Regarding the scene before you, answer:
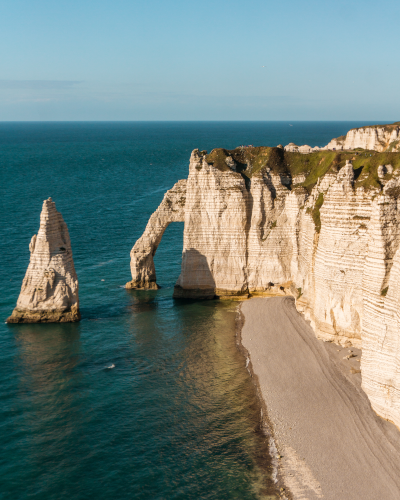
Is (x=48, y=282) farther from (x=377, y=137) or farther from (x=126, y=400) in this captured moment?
(x=377, y=137)

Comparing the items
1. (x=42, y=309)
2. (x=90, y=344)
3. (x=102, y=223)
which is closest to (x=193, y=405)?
(x=90, y=344)

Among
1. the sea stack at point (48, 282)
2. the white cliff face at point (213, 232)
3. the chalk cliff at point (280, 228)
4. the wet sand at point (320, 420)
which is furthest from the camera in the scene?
the white cliff face at point (213, 232)

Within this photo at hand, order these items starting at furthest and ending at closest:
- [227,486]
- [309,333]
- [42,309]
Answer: [42,309] → [309,333] → [227,486]

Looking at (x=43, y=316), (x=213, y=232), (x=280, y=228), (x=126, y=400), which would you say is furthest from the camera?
(x=213, y=232)

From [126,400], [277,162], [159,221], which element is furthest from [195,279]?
[126,400]

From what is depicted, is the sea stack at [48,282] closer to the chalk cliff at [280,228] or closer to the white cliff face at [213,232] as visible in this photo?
the chalk cliff at [280,228]

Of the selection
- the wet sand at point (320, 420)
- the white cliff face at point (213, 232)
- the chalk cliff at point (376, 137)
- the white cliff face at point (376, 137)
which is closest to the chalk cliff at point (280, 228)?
the white cliff face at point (213, 232)

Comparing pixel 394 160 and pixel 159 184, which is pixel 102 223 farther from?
pixel 394 160
